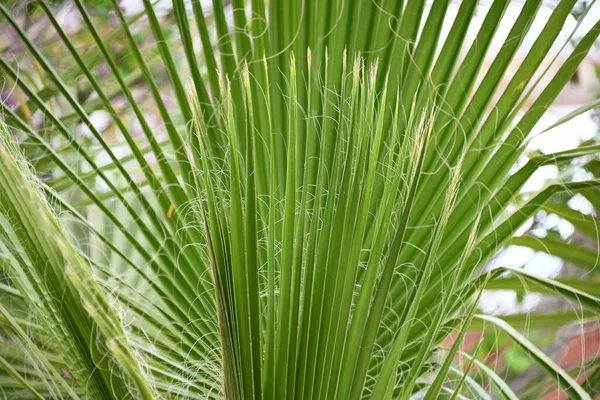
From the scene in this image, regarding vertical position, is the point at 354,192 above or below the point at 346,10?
below

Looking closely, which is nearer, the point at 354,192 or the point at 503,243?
the point at 354,192

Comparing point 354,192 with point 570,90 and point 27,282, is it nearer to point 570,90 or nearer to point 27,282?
point 27,282

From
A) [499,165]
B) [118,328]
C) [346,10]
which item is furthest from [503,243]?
[118,328]

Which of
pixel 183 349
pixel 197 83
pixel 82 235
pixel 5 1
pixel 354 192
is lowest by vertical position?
pixel 183 349

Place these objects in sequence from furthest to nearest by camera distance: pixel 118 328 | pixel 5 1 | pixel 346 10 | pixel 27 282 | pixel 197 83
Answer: pixel 5 1, pixel 197 83, pixel 346 10, pixel 27 282, pixel 118 328

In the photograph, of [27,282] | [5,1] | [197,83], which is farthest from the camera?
[5,1]

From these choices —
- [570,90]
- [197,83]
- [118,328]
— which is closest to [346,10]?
[197,83]
